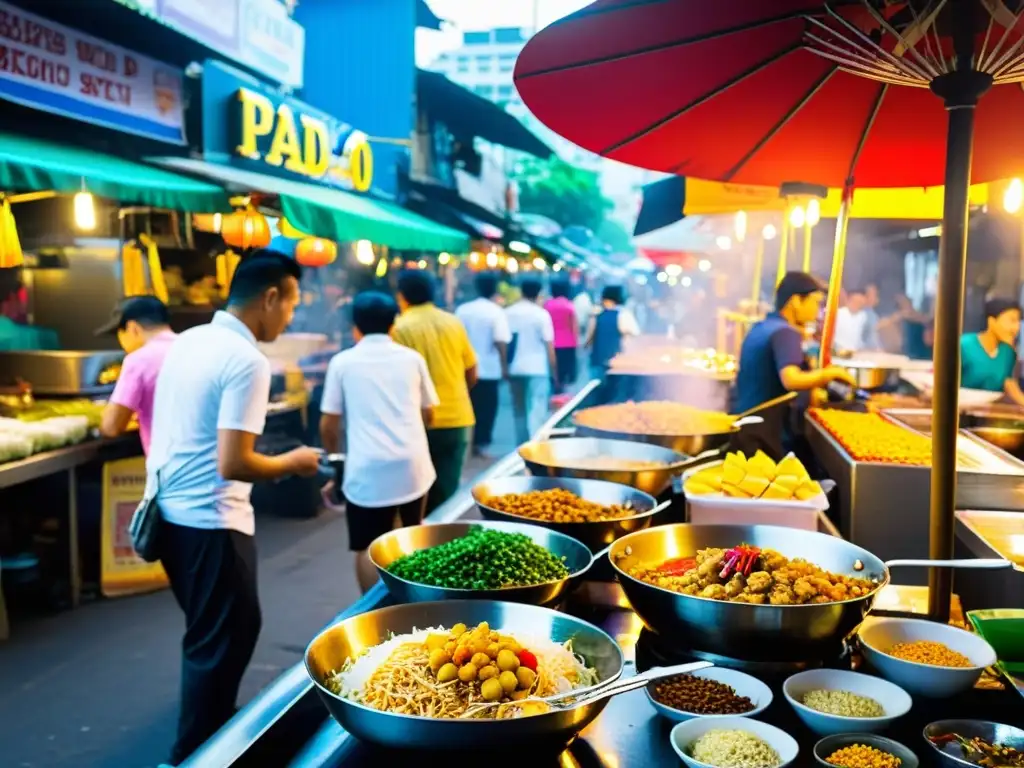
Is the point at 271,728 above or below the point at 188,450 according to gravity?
below

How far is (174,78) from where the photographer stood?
327 inches

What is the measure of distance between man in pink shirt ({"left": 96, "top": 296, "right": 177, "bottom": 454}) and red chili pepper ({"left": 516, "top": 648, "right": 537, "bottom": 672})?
12.7 ft

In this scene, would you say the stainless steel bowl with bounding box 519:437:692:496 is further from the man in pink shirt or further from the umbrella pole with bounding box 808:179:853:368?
the man in pink shirt

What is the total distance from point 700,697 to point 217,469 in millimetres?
2562

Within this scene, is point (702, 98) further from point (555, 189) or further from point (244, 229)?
point (555, 189)

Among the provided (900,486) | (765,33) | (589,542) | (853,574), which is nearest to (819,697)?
(853,574)

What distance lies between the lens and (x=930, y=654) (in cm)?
192

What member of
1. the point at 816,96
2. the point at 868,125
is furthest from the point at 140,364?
the point at 868,125

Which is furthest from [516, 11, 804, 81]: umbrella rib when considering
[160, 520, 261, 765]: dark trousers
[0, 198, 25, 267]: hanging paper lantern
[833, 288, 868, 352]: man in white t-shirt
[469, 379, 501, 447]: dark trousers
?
[833, 288, 868, 352]: man in white t-shirt

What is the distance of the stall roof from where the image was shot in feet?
57.2

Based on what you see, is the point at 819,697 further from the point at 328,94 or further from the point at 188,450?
the point at 328,94

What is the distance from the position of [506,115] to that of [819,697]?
17.4 meters

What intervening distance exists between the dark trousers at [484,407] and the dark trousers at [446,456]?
13.1ft

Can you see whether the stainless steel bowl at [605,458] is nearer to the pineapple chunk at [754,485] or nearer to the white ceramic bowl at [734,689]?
the pineapple chunk at [754,485]
